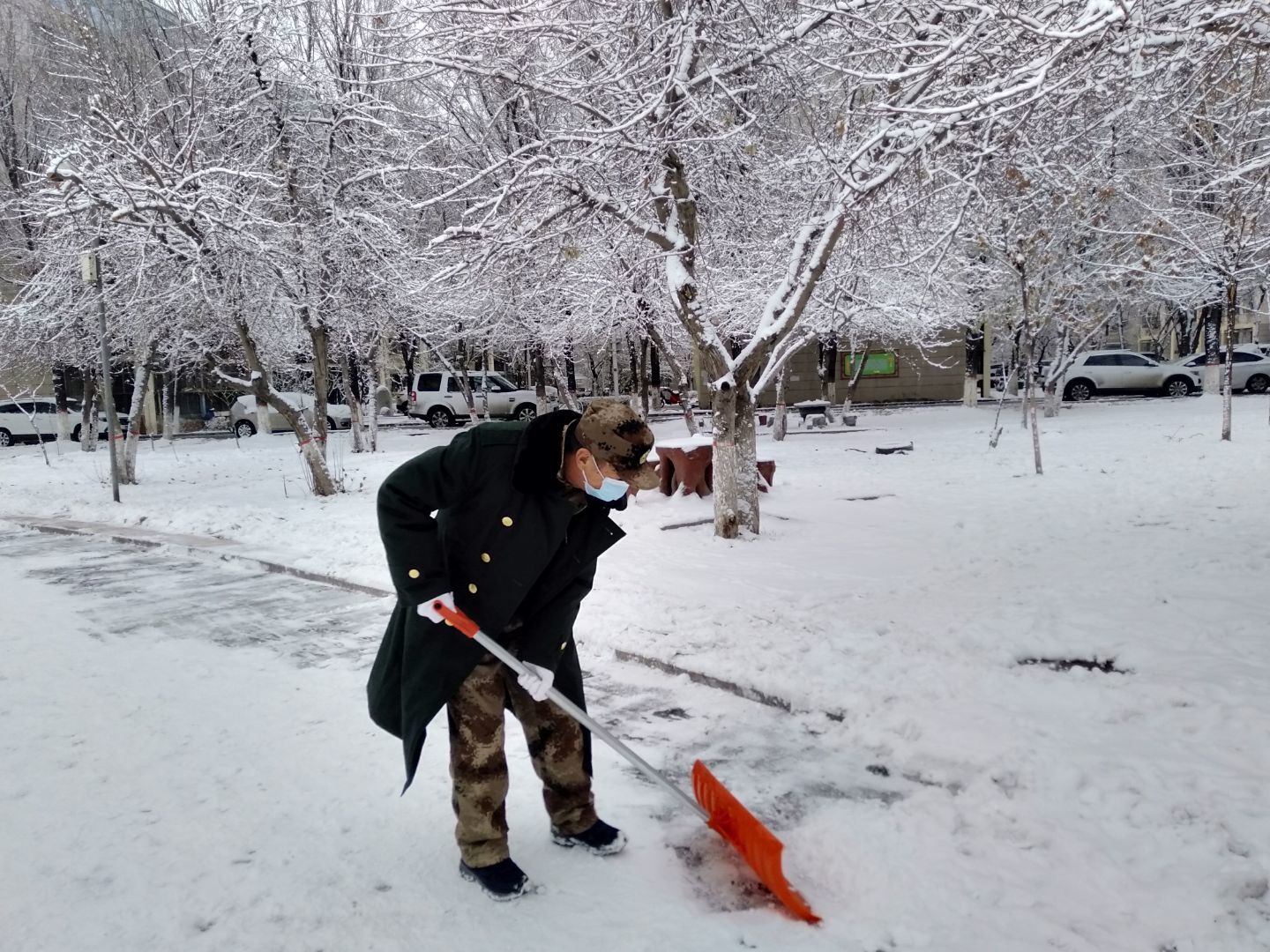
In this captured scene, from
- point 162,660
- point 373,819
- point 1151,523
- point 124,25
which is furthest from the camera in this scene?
point 124,25

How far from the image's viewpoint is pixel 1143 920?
2.59m

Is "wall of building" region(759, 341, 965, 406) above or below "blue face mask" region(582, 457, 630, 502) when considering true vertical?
above

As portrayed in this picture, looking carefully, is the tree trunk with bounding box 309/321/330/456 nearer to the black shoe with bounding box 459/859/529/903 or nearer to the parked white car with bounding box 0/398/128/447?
the black shoe with bounding box 459/859/529/903

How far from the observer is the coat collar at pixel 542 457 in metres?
2.66

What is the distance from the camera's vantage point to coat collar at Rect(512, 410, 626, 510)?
2662mm

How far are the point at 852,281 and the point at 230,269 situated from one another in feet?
27.1

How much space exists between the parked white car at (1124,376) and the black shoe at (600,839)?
Result: 2713cm

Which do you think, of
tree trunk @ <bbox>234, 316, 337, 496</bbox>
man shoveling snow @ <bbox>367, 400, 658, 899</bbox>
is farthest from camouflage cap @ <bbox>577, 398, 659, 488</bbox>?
tree trunk @ <bbox>234, 316, 337, 496</bbox>

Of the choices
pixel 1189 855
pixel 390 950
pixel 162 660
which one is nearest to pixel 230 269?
pixel 162 660

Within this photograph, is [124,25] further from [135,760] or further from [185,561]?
[135,760]

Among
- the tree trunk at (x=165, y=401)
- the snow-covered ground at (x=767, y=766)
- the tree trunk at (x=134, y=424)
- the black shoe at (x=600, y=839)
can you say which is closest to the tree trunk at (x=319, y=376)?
the tree trunk at (x=134, y=424)

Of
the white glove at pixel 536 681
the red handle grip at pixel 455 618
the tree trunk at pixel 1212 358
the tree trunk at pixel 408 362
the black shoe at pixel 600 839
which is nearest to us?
the red handle grip at pixel 455 618

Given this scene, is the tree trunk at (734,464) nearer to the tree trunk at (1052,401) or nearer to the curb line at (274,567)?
the curb line at (274,567)

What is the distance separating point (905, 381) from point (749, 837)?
31336 millimetres
